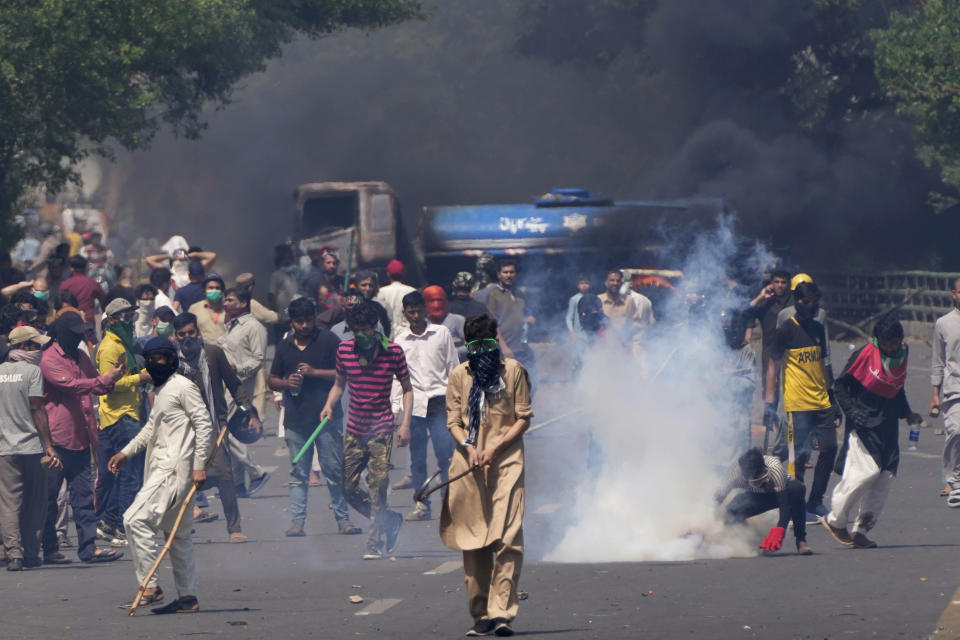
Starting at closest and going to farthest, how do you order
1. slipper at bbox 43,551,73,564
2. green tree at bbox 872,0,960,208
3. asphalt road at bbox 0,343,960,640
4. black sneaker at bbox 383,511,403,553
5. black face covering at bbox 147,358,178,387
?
asphalt road at bbox 0,343,960,640 < black face covering at bbox 147,358,178,387 < black sneaker at bbox 383,511,403,553 < slipper at bbox 43,551,73,564 < green tree at bbox 872,0,960,208

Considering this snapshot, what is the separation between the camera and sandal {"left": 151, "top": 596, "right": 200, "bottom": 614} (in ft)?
28.1

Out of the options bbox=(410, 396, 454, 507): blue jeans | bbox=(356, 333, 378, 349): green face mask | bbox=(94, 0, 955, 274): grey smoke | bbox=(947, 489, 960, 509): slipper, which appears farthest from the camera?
bbox=(94, 0, 955, 274): grey smoke

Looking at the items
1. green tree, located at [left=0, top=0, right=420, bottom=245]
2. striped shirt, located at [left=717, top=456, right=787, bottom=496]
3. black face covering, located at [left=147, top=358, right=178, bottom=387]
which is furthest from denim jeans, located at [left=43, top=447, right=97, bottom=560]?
green tree, located at [left=0, top=0, right=420, bottom=245]

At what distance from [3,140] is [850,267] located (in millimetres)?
19094

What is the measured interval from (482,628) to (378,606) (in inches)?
44.8

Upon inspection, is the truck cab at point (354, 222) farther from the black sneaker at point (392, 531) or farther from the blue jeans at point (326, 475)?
the black sneaker at point (392, 531)

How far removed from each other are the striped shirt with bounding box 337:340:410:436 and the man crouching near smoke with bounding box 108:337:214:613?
210cm

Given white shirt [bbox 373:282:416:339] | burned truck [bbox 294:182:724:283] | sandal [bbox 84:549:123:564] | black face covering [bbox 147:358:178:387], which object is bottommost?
sandal [bbox 84:549:123:564]

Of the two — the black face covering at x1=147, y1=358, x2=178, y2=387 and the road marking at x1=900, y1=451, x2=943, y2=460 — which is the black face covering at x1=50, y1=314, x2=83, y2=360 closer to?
the black face covering at x1=147, y1=358, x2=178, y2=387

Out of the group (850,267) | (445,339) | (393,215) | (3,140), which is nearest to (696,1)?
(850,267)

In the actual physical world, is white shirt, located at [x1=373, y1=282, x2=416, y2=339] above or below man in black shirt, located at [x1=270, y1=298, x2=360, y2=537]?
above

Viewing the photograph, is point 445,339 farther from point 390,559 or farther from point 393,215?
point 393,215

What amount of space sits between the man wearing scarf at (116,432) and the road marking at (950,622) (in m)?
6.02

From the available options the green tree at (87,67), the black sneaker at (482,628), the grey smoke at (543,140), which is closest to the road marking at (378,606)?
the black sneaker at (482,628)
